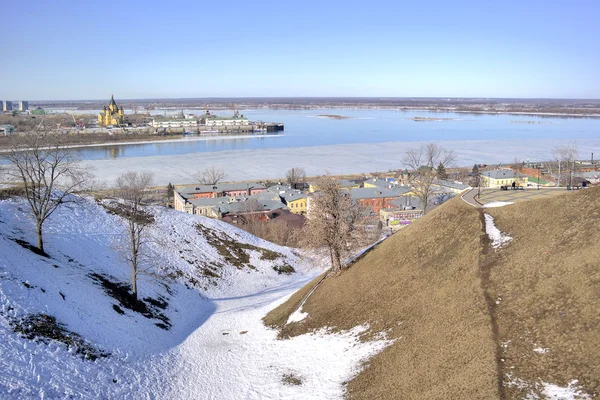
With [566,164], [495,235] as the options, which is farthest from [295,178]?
[495,235]

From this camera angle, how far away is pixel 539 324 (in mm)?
11727

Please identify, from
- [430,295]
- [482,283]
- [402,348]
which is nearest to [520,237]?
[482,283]

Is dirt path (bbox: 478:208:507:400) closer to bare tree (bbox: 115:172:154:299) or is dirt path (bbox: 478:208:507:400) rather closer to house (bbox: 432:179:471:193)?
bare tree (bbox: 115:172:154:299)

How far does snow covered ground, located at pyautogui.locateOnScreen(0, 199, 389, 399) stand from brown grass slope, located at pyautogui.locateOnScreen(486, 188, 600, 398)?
4045 millimetres

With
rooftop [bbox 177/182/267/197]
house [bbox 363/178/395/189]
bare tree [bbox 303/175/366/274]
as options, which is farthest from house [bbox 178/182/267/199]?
bare tree [bbox 303/175/366/274]

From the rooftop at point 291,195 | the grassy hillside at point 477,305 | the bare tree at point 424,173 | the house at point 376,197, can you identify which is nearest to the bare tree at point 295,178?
the rooftop at point 291,195

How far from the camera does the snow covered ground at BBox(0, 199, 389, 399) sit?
41.1 feet

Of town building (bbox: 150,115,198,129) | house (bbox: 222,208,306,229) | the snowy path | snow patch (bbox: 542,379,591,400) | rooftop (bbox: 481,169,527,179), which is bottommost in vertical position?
house (bbox: 222,208,306,229)

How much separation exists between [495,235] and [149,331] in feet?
43.9

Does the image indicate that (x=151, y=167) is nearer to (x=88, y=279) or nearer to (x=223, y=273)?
(x=223, y=273)

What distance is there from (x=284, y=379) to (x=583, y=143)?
122 meters

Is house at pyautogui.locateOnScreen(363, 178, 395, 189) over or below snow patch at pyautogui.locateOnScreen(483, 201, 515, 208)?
below

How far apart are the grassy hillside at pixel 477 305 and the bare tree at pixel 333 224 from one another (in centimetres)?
122

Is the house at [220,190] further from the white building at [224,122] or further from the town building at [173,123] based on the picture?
the white building at [224,122]
